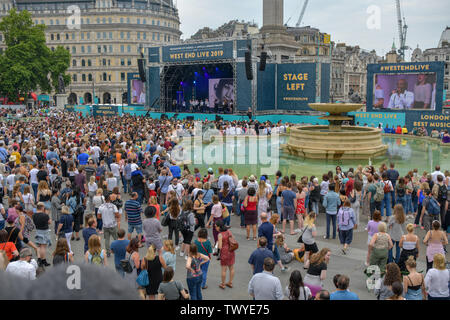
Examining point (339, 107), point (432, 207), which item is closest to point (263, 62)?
point (339, 107)

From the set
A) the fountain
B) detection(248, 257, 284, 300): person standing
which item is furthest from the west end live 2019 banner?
detection(248, 257, 284, 300): person standing

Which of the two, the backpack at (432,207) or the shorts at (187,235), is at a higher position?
the backpack at (432,207)

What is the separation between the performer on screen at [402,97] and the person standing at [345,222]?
1060 inches

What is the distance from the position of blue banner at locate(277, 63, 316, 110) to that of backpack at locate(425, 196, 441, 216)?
30051 mm

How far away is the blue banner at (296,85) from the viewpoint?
129 ft

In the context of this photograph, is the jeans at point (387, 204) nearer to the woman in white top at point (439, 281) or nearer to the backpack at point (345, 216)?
the backpack at point (345, 216)

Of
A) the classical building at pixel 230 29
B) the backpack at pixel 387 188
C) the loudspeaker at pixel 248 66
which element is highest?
the classical building at pixel 230 29

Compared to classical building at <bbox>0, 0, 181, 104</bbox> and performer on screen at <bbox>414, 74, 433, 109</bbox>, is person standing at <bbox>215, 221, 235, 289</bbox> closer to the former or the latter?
performer on screen at <bbox>414, 74, 433, 109</bbox>

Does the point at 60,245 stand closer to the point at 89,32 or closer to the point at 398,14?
the point at 89,32

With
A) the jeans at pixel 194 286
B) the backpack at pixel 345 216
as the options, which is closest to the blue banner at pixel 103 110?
the backpack at pixel 345 216

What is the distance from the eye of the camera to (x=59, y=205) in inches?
404

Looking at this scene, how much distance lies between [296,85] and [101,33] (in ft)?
200

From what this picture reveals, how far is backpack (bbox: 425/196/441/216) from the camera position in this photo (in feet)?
32.9
